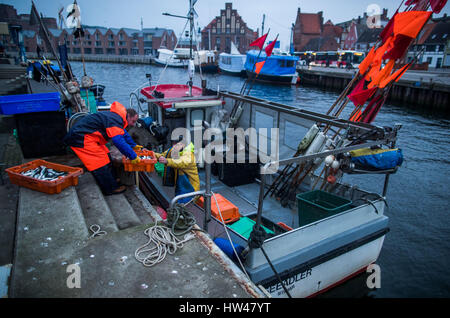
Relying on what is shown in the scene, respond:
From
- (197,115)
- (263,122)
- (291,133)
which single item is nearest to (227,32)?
(197,115)

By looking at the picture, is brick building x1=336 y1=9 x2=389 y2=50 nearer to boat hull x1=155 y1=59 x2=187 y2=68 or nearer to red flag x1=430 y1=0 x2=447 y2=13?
boat hull x1=155 y1=59 x2=187 y2=68

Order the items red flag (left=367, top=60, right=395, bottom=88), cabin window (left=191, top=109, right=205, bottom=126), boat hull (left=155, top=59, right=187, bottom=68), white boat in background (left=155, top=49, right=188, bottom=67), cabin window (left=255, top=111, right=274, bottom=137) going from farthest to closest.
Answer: boat hull (left=155, top=59, right=187, bottom=68)
white boat in background (left=155, top=49, right=188, bottom=67)
cabin window (left=191, top=109, right=205, bottom=126)
cabin window (left=255, top=111, right=274, bottom=137)
red flag (left=367, top=60, right=395, bottom=88)

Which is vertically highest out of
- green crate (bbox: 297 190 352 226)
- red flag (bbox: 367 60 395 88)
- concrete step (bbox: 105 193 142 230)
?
red flag (bbox: 367 60 395 88)

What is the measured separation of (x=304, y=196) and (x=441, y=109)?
26.4 meters

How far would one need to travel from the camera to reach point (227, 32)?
303ft

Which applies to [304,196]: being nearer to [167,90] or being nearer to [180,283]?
[180,283]

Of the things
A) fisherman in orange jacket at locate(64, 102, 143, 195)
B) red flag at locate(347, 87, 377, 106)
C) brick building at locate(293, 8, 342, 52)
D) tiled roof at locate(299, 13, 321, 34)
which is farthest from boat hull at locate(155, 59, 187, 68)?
fisherman in orange jacket at locate(64, 102, 143, 195)

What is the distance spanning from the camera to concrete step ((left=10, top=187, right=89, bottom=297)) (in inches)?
109

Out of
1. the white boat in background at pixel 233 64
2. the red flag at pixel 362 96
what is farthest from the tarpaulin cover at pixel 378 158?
the white boat in background at pixel 233 64

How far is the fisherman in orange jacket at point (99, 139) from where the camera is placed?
4.43 m

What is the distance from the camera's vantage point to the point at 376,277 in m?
6.48

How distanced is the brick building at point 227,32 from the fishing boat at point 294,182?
297 ft

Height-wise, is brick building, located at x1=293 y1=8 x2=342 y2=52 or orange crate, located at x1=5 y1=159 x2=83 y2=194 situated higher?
brick building, located at x1=293 y1=8 x2=342 y2=52

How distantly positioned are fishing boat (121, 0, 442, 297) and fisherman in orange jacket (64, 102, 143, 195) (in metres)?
1.36
